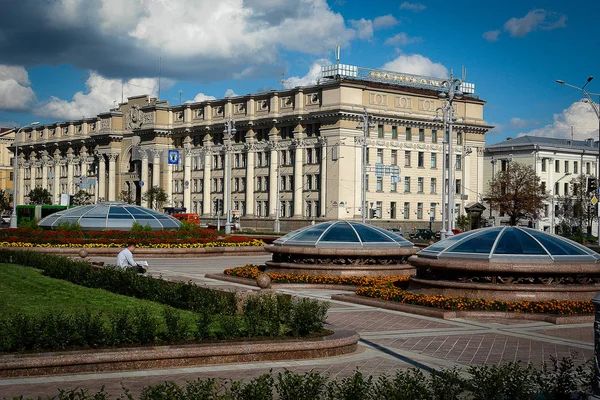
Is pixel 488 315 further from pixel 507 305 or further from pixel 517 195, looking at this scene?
pixel 517 195

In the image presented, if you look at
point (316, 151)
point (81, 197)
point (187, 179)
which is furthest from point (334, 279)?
point (81, 197)

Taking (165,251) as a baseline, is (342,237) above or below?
above

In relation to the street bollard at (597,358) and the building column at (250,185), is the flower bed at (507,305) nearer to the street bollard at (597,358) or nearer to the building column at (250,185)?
the street bollard at (597,358)

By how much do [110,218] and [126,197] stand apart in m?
50.8

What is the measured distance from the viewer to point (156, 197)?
280 feet

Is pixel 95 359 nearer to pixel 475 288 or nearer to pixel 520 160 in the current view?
pixel 475 288

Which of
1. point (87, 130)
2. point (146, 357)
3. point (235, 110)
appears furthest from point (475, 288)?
point (87, 130)

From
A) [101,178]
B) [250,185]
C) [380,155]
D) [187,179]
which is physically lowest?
[250,185]

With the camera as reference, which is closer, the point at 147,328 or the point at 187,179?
the point at 147,328

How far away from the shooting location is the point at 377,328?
49.8 ft

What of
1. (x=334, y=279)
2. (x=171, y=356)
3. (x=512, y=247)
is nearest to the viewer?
(x=171, y=356)

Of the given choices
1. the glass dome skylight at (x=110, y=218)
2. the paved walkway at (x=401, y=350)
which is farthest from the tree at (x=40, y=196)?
the paved walkway at (x=401, y=350)

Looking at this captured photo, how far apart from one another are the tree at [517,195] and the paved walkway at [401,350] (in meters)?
55.3

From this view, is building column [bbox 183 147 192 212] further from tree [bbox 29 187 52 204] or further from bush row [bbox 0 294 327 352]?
bush row [bbox 0 294 327 352]
